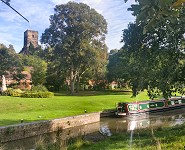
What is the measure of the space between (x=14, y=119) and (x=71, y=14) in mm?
24362

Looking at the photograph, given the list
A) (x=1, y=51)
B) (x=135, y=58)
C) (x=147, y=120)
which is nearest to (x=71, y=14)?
(x=1, y=51)

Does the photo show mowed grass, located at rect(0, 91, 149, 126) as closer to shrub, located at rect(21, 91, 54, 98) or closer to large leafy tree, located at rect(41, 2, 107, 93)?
shrub, located at rect(21, 91, 54, 98)

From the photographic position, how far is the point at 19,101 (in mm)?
26078

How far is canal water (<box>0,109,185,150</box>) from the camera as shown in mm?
15383

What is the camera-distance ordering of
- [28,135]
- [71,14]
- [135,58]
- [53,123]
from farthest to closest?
[71,14] → [53,123] → [28,135] → [135,58]

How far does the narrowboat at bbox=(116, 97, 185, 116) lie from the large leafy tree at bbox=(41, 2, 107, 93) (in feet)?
42.3

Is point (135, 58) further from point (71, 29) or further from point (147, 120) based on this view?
point (71, 29)

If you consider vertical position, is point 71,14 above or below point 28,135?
above

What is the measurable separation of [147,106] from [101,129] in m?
9.57

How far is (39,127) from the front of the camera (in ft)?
59.0

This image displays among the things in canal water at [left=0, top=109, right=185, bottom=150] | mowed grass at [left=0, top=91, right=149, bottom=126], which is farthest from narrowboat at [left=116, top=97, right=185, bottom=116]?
mowed grass at [left=0, top=91, right=149, bottom=126]

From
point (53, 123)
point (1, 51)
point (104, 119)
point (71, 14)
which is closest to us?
point (53, 123)

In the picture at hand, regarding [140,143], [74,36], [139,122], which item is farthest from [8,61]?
[140,143]

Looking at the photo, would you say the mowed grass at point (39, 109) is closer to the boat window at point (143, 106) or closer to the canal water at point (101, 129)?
the canal water at point (101, 129)
